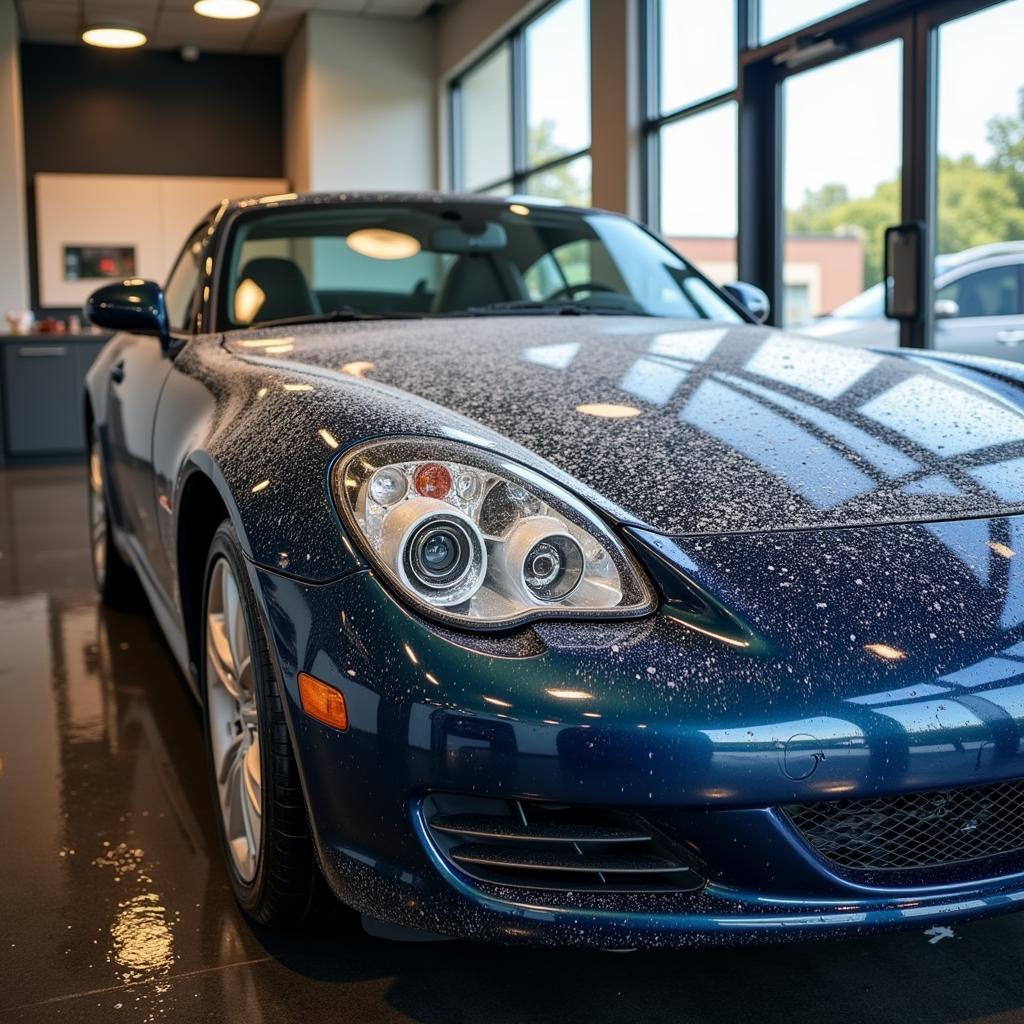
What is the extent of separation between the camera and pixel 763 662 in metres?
1.12

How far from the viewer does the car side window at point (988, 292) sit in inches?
171

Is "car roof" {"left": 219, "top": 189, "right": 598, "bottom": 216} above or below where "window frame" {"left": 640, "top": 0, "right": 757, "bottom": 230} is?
below

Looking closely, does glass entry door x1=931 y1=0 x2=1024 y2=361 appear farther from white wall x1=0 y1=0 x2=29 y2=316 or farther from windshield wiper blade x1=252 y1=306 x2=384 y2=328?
white wall x1=0 y1=0 x2=29 y2=316

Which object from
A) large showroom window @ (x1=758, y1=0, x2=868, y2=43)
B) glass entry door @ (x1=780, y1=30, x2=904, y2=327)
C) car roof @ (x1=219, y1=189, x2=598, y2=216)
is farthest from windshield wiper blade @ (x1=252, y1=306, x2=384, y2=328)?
large showroom window @ (x1=758, y1=0, x2=868, y2=43)

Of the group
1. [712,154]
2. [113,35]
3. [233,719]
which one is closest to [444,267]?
[233,719]

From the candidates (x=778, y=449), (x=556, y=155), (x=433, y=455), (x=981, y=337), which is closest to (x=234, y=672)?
(x=433, y=455)

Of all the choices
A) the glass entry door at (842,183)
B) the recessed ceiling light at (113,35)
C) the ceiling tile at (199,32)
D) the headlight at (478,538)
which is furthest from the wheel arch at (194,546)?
the ceiling tile at (199,32)

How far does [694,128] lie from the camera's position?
6.52 m

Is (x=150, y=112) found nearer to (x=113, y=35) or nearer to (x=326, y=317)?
(x=113, y=35)

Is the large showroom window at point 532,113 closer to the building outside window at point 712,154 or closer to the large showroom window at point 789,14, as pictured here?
the building outside window at point 712,154

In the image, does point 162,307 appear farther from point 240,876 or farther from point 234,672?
point 240,876

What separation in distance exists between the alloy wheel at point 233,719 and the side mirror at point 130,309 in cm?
77

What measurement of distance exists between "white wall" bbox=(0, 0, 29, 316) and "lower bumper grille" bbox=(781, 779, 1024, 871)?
8946 millimetres

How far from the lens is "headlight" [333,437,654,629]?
1176 millimetres
